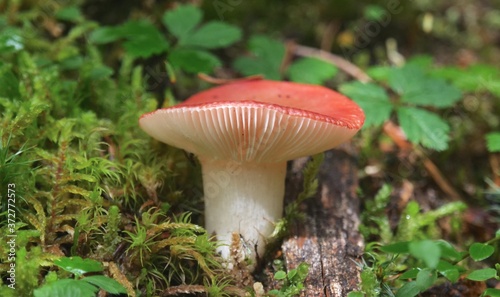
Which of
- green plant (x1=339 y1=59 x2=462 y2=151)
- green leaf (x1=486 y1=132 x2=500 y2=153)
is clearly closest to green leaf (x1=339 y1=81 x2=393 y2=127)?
green plant (x1=339 y1=59 x2=462 y2=151)

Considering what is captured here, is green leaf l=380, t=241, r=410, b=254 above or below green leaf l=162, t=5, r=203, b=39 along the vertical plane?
below

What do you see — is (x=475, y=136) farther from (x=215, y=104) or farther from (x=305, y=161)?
(x=215, y=104)

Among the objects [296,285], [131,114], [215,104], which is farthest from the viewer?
[131,114]

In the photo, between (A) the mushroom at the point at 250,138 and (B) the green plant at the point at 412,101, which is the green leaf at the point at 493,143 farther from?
(A) the mushroom at the point at 250,138

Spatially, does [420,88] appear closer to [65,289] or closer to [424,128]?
[424,128]

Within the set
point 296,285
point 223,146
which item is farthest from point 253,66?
point 296,285

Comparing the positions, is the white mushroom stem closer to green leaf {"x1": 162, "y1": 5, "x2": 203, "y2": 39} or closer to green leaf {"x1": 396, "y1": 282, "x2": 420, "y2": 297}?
green leaf {"x1": 396, "y1": 282, "x2": 420, "y2": 297}

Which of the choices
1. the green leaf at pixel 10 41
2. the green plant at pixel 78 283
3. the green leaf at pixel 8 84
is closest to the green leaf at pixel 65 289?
the green plant at pixel 78 283
